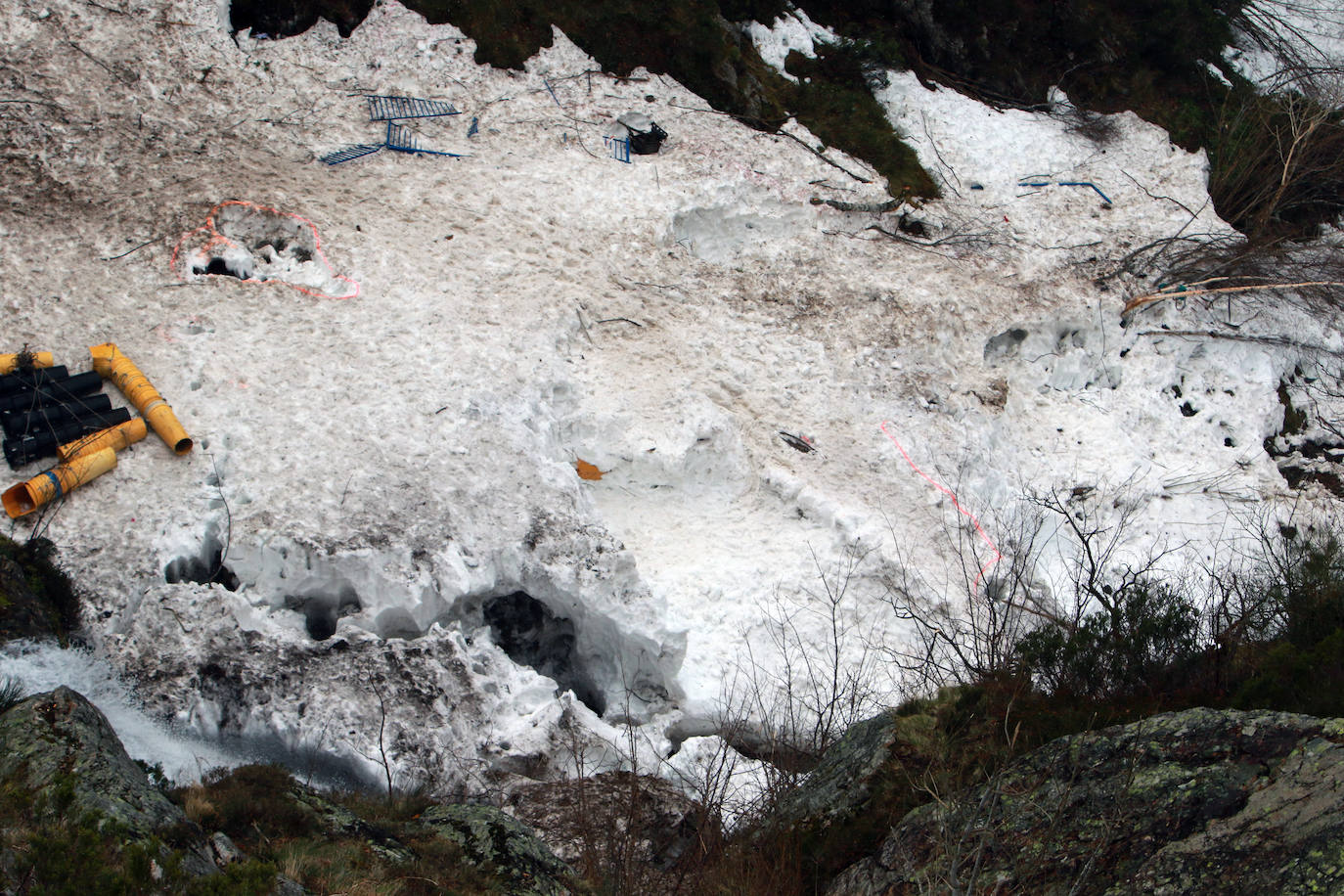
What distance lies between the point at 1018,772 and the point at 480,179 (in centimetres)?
1078

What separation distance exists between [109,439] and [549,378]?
4511 mm

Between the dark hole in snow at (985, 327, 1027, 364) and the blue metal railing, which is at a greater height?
the blue metal railing

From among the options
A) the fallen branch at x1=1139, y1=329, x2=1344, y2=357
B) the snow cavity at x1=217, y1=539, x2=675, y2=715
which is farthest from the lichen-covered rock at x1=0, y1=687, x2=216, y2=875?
the fallen branch at x1=1139, y1=329, x2=1344, y2=357

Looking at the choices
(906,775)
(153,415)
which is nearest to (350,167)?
(153,415)

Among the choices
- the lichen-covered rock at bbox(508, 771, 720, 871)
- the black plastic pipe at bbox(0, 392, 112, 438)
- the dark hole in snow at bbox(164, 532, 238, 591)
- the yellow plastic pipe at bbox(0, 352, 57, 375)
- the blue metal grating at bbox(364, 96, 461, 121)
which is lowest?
the dark hole in snow at bbox(164, 532, 238, 591)

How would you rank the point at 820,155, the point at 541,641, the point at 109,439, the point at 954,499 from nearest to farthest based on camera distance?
the point at 109,439
the point at 541,641
the point at 954,499
the point at 820,155

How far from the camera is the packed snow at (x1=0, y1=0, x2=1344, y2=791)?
831 cm

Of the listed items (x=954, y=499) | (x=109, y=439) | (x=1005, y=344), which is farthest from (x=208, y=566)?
(x=1005, y=344)

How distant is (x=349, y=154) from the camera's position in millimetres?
13141

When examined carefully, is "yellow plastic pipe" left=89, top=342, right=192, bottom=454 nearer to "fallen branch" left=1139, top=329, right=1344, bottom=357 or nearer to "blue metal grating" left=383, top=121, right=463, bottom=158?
"blue metal grating" left=383, top=121, right=463, bottom=158

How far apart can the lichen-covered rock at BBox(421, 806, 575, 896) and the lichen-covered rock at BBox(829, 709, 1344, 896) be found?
1.98m

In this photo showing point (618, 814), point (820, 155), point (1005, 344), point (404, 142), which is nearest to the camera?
point (618, 814)

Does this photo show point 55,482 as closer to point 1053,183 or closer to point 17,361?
point 17,361

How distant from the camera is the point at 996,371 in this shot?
1334 cm
